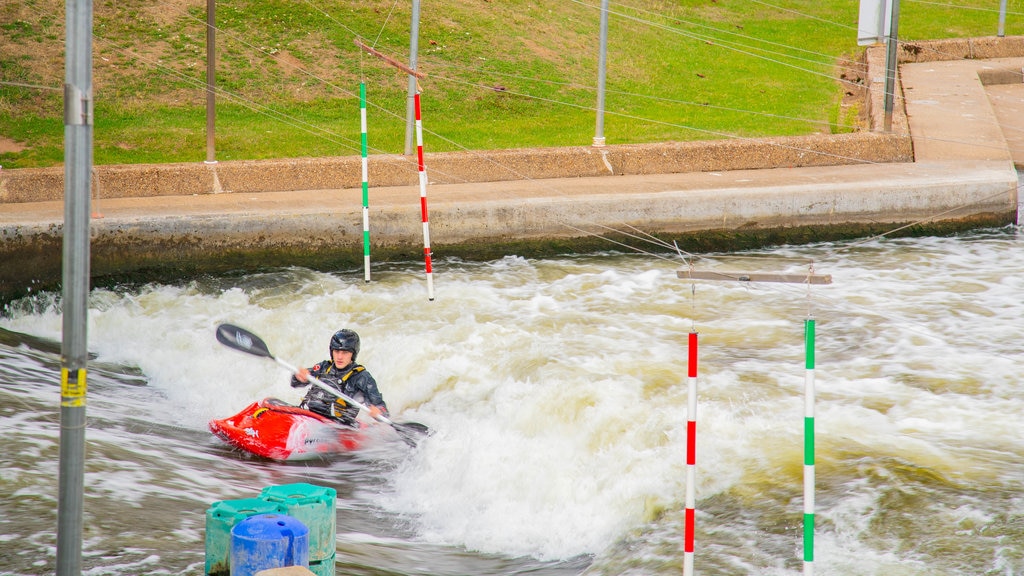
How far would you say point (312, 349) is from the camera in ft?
28.1

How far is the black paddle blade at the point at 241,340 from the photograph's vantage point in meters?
5.17

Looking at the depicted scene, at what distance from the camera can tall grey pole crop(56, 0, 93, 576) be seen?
9.07ft

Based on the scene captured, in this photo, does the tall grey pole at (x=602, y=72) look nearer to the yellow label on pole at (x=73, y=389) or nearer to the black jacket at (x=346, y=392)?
the black jacket at (x=346, y=392)

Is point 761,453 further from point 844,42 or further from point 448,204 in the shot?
point 844,42

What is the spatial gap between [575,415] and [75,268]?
14.2ft

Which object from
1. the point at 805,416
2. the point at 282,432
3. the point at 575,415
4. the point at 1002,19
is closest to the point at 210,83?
the point at 282,432

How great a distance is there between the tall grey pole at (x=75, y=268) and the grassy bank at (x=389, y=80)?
9689 mm

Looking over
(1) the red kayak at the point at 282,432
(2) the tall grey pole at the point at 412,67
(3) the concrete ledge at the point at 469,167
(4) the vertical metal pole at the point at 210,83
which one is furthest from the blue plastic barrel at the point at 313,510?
(4) the vertical metal pole at the point at 210,83

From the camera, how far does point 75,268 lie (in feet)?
9.14

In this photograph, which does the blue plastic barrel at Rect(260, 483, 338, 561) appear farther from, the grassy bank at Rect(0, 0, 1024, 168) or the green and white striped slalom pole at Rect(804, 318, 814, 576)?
→ the grassy bank at Rect(0, 0, 1024, 168)

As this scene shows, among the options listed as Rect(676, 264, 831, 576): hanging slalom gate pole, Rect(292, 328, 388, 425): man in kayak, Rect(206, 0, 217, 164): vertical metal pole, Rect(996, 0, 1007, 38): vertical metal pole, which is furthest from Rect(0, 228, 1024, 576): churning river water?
Rect(996, 0, 1007, 38): vertical metal pole

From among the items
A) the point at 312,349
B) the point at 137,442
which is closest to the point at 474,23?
the point at 312,349

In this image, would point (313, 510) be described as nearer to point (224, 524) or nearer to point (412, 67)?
point (224, 524)

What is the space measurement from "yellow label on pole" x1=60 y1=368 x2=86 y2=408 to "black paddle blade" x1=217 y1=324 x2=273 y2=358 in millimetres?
2202
